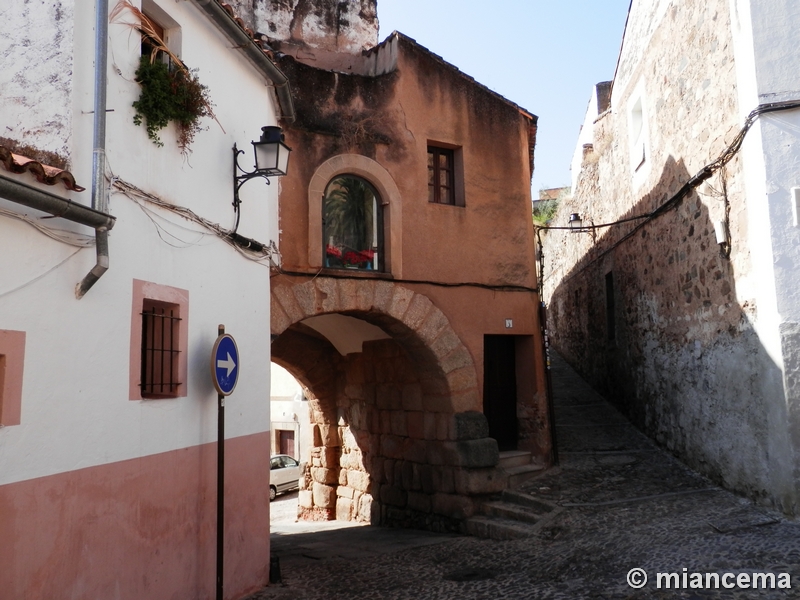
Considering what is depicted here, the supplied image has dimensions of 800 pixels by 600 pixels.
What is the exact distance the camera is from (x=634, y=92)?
10766 millimetres

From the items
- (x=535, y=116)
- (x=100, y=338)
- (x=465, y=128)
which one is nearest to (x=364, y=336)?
(x=465, y=128)

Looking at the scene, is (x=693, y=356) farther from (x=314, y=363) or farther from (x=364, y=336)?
(x=314, y=363)

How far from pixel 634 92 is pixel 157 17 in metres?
7.61

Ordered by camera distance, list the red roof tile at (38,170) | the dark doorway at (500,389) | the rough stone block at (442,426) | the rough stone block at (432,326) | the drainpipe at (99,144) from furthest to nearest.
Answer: the dark doorway at (500,389) → the rough stone block at (442,426) → the rough stone block at (432,326) → the drainpipe at (99,144) → the red roof tile at (38,170)

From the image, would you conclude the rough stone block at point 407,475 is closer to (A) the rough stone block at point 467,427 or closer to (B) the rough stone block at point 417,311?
(A) the rough stone block at point 467,427

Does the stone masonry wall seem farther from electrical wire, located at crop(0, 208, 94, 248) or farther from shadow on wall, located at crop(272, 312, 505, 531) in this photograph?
electrical wire, located at crop(0, 208, 94, 248)

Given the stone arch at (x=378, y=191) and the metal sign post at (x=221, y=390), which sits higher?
the stone arch at (x=378, y=191)

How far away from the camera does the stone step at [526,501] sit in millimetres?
8039

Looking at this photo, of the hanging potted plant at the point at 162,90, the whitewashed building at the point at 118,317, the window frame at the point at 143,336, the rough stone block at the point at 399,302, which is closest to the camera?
the whitewashed building at the point at 118,317

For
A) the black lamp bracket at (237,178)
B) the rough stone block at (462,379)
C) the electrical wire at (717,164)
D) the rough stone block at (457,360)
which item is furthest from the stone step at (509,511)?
the black lamp bracket at (237,178)

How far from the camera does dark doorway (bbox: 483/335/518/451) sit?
32.9 feet

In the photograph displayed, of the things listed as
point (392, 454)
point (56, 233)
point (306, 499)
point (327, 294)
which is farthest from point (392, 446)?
point (56, 233)

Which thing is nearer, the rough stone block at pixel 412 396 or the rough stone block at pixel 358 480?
the rough stone block at pixel 412 396

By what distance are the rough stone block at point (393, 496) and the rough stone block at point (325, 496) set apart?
1.85 metres
